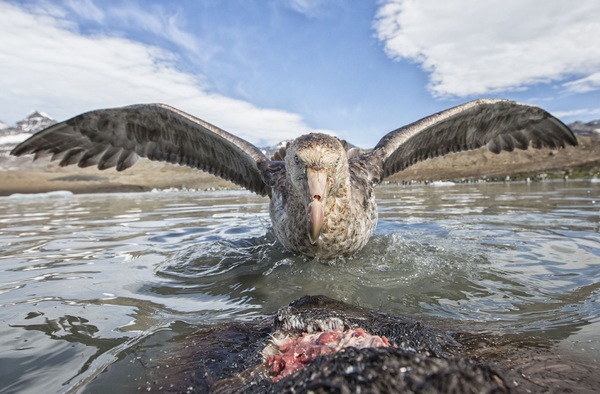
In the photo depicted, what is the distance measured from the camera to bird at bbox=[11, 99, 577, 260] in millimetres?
4242

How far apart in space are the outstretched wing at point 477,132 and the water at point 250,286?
147 centimetres

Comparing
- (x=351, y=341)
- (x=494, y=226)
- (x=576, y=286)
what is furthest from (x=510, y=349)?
(x=494, y=226)

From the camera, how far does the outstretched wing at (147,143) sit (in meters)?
6.32

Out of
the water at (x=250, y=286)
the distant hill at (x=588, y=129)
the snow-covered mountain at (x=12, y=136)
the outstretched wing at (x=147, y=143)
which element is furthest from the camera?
the snow-covered mountain at (x=12, y=136)

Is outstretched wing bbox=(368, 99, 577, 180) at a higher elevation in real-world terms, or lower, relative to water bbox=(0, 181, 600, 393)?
higher

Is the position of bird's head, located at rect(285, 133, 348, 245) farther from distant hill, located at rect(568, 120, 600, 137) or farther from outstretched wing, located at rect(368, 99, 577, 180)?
distant hill, located at rect(568, 120, 600, 137)

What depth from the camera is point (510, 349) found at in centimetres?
218

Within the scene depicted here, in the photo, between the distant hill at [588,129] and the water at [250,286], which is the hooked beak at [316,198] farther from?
the distant hill at [588,129]

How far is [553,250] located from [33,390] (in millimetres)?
5449

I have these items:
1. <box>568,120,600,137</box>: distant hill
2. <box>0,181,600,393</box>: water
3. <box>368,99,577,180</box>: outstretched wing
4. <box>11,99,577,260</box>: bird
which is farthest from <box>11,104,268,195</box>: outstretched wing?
<box>568,120,600,137</box>: distant hill

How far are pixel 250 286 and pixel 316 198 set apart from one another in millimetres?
1135

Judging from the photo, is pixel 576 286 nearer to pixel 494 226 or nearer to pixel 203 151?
pixel 494 226

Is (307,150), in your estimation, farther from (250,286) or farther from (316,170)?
(250,286)

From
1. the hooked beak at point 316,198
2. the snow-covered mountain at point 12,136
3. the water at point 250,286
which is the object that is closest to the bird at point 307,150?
the hooked beak at point 316,198
